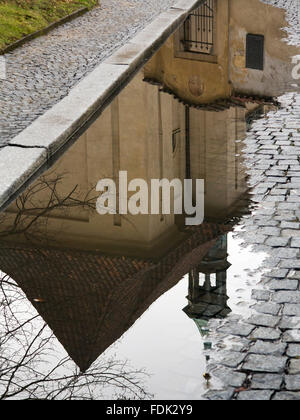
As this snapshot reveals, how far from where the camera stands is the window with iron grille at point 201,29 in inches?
650

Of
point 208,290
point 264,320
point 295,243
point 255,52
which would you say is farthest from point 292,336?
point 255,52

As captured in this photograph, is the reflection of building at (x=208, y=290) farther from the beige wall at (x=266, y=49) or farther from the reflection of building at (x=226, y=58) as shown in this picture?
the beige wall at (x=266, y=49)

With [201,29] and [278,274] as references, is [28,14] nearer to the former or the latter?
[201,29]

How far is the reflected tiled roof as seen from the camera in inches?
211

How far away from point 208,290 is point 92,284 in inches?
40.9

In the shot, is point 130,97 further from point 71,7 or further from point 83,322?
point 71,7

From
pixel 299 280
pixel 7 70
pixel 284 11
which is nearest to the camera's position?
pixel 299 280

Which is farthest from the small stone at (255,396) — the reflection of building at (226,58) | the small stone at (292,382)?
the reflection of building at (226,58)

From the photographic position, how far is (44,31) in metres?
16.7

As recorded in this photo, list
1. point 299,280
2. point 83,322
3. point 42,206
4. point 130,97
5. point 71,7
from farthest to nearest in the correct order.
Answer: point 71,7
point 130,97
point 42,206
point 299,280
point 83,322

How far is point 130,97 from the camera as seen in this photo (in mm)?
11859

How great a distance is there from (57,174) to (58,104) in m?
2.34

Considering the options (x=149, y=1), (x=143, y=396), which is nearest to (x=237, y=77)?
(x=149, y=1)
